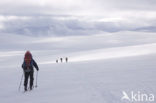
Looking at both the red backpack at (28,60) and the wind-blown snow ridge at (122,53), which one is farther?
the wind-blown snow ridge at (122,53)

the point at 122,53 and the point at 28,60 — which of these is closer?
the point at 28,60

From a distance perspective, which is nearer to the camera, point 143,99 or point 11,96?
point 143,99

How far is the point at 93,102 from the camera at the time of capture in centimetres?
784

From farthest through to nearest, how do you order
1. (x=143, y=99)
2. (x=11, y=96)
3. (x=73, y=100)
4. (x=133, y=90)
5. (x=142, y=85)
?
1. (x=11, y=96)
2. (x=142, y=85)
3. (x=133, y=90)
4. (x=73, y=100)
5. (x=143, y=99)

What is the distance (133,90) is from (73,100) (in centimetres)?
221

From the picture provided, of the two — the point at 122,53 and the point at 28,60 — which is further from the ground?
the point at 122,53

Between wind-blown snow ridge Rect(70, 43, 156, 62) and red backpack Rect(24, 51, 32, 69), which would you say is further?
wind-blown snow ridge Rect(70, 43, 156, 62)

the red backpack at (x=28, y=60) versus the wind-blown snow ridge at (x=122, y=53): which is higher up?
the wind-blown snow ridge at (x=122, y=53)

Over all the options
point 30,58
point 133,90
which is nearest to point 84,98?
point 133,90

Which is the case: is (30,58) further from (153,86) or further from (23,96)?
(153,86)

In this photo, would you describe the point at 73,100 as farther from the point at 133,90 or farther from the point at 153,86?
the point at 153,86

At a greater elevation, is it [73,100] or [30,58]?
[30,58]

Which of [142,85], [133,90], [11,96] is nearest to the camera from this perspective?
[133,90]

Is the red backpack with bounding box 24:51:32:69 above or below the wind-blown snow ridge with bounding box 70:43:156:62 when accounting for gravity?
below
